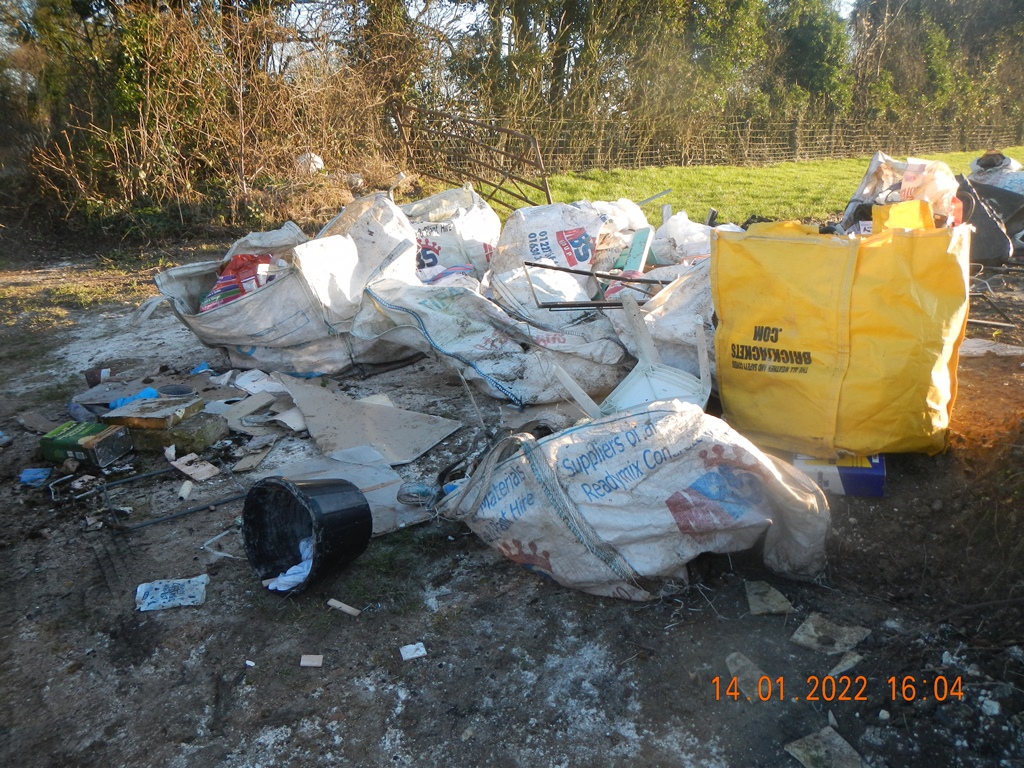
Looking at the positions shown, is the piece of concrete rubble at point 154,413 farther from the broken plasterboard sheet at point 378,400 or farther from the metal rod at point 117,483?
the broken plasterboard sheet at point 378,400

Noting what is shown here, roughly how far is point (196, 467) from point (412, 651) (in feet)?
5.19

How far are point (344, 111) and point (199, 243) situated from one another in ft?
8.34

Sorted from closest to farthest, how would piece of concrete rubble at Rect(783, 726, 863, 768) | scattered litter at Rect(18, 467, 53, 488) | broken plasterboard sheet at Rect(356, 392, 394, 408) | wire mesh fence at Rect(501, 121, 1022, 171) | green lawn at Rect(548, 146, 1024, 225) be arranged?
piece of concrete rubble at Rect(783, 726, 863, 768) < scattered litter at Rect(18, 467, 53, 488) < broken plasterboard sheet at Rect(356, 392, 394, 408) < green lawn at Rect(548, 146, 1024, 225) < wire mesh fence at Rect(501, 121, 1022, 171)

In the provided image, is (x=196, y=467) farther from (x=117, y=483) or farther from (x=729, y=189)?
(x=729, y=189)

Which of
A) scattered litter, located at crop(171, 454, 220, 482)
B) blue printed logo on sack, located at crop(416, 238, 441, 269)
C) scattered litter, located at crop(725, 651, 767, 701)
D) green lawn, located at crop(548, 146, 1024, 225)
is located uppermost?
green lawn, located at crop(548, 146, 1024, 225)

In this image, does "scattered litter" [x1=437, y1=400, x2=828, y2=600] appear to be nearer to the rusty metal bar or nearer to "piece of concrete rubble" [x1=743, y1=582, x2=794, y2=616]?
"piece of concrete rubble" [x1=743, y1=582, x2=794, y2=616]

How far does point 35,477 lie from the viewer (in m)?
3.06

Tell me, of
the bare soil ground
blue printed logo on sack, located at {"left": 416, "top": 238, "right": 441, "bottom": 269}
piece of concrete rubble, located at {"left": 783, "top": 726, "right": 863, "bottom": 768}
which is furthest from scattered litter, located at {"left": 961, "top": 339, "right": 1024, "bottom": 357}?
blue printed logo on sack, located at {"left": 416, "top": 238, "right": 441, "bottom": 269}

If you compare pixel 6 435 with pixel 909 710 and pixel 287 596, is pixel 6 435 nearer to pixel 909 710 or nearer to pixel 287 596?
pixel 287 596

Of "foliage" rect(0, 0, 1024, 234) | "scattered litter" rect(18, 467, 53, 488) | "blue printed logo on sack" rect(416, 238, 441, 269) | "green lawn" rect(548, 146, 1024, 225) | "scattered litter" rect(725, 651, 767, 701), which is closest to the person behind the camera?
"scattered litter" rect(725, 651, 767, 701)

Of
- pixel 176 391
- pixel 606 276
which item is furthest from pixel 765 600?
pixel 176 391

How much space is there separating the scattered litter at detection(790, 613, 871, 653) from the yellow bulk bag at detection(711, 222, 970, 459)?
803 millimetres
